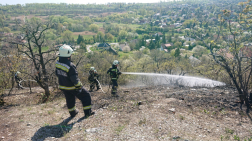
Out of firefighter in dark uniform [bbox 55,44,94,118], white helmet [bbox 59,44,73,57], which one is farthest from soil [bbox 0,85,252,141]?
white helmet [bbox 59,44,73,57]

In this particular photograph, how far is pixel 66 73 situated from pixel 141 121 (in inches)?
121

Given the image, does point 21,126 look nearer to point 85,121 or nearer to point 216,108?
point 85,121

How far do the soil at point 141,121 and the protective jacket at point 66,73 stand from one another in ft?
4.99

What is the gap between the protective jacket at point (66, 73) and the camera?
5.21m

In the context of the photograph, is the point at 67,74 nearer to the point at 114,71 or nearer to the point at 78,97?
the point at 78,97

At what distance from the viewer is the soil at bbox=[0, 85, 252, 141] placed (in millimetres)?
4863

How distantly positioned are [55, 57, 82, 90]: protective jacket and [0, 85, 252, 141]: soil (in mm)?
1522

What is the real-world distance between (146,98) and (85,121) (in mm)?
3375

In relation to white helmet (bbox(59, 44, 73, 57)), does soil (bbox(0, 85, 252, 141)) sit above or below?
below

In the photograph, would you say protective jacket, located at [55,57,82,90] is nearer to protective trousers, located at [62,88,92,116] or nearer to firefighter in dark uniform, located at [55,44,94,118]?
firefighter in dark uniform, located at [55,44,94,118]

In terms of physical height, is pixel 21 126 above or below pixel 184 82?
above

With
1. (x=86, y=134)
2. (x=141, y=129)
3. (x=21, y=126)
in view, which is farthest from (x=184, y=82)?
(x=21, y=126)

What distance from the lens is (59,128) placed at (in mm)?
5449

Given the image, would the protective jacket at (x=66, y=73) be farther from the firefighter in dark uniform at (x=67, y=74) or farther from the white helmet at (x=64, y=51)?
the white helmet at (x=64, y=51)
